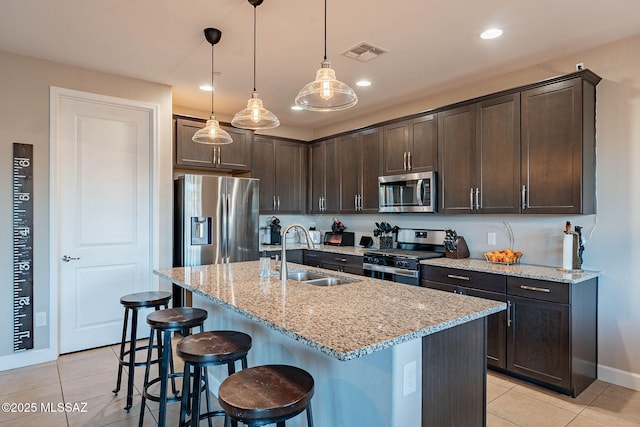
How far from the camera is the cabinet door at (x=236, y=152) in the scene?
469 centimetres

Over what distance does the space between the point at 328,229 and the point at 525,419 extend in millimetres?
3675

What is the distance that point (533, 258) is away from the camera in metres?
3.39

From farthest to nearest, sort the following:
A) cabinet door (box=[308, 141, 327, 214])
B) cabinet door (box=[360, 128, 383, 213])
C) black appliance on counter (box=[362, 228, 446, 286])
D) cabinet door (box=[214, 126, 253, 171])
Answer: cabinet door (box=[308, 141, 327, 214]) → cabinet door (box=[214, 126, 253, 171]) → cabinet door (box=[360, 128, 383, 213]) → black appliance on counter (box=[362, 228, 446, 286])

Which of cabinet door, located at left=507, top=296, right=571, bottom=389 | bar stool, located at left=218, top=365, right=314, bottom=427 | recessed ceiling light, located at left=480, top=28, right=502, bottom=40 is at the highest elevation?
recessed ceiling light, located at left=480, top=28, right=502, bottom=40

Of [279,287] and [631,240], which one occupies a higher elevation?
[631,240]

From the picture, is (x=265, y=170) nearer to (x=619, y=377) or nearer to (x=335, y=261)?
(x=335, y=261)

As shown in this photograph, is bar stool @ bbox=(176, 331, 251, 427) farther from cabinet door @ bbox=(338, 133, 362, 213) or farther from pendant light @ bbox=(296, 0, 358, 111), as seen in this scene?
cabinet door @ bbox=(338, 133, 362, 213)

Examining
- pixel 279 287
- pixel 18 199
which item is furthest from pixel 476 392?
pixel 18 199

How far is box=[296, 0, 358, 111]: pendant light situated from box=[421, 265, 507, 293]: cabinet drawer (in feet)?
6.20

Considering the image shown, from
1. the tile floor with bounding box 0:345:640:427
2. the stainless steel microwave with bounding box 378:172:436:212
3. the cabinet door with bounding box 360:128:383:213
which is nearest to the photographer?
the tile floor with bounding box 0:345:640:427

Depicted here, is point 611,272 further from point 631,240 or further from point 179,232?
point 179,232

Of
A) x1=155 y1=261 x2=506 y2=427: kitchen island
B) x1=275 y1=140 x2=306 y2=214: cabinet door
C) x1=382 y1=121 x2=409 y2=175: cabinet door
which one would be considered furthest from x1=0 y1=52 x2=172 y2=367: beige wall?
x1=382 y1=121 x2=409 y2=175: cabinet door

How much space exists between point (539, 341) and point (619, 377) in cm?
73

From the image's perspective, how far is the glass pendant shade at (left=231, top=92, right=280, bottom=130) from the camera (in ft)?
8.27
